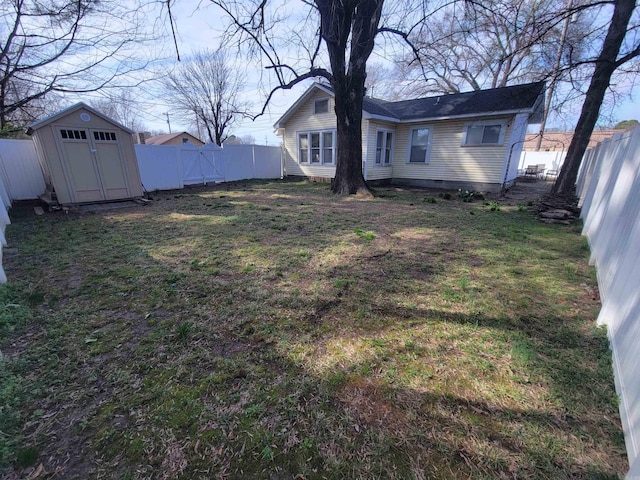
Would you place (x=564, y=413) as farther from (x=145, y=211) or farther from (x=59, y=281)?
(x=145, y=211)

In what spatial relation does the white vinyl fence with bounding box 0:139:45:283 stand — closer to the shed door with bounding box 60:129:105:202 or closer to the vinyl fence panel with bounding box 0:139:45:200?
the vinyl fence panel with bounding box 0:139:45:200

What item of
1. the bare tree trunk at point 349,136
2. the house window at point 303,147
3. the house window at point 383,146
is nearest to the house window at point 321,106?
the house window at point 303,147

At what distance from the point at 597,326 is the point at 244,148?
1406 centimetres

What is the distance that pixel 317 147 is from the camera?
13.7m

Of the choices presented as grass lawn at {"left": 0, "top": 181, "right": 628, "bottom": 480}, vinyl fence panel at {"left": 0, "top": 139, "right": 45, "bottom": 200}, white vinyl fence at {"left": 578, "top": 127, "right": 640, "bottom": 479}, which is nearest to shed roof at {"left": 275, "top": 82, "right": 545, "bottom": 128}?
white vinyl fence at {"left": 578, "top": 127, "right": 640, "bottom": 479}

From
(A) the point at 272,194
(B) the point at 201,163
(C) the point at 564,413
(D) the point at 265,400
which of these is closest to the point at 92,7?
(B) the point at 201,163

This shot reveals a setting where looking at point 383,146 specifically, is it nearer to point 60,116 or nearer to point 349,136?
point 349,136

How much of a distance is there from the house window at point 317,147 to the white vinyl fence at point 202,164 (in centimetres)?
175

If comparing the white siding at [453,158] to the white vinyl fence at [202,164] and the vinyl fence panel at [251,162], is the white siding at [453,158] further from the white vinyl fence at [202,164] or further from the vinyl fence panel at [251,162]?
the white vinyl fence at [202,164]

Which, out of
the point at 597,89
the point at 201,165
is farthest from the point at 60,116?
the point at 597,89

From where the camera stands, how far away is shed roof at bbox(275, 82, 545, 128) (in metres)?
9.75

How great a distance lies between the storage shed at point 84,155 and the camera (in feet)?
22.1

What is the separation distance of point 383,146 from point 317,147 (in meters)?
3.15

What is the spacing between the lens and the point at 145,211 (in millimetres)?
7387
